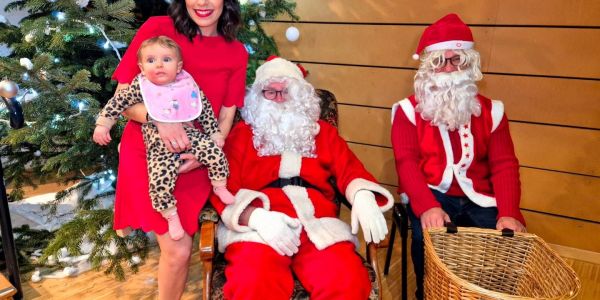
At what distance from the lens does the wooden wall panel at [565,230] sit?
108 inches

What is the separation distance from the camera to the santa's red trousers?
5.14 ft

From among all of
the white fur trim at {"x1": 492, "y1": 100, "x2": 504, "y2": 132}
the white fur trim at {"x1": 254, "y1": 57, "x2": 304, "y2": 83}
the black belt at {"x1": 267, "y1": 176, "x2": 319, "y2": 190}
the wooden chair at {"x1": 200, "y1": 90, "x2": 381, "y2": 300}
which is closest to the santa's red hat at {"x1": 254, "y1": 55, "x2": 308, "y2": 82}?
the white fur trim at {"x1": 254, "y1": 57, "x2": 304, "y2": 83}

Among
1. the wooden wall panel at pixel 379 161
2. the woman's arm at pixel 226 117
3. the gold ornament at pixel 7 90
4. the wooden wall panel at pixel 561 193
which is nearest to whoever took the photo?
the gold ornament at pixel 7 90

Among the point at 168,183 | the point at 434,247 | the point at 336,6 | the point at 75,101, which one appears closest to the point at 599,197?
the point at 434,247

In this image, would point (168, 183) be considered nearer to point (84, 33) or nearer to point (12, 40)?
point (84, 33)

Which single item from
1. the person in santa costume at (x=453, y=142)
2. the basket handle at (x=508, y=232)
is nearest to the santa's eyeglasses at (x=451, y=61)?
the person in santa costume at (x=453, y=142)

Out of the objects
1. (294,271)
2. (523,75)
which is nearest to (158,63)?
(294,271)

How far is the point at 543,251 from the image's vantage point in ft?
5.39

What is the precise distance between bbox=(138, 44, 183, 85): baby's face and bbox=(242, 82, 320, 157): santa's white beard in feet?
1.76

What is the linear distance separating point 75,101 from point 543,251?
2.20m

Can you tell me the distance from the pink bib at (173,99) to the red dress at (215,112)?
14 cm

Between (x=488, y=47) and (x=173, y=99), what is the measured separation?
6.63 ft

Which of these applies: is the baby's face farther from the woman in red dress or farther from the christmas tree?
the christmas tree

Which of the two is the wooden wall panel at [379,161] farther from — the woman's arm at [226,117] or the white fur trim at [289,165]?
the woman's arm at [226,117]
